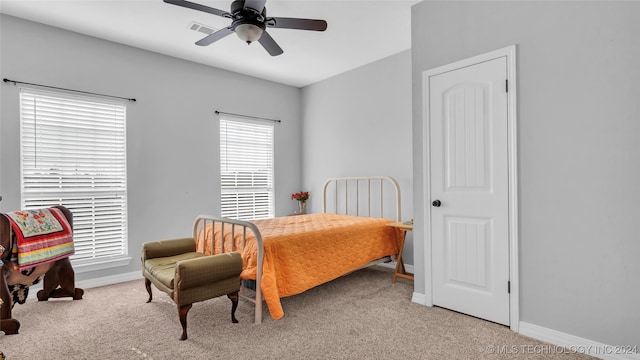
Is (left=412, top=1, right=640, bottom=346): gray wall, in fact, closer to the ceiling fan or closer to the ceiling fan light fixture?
the ceiling fan

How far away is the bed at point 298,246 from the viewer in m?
2.65

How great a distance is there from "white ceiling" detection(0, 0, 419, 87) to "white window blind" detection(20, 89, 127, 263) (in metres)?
0.76

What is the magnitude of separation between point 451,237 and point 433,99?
3.84 ft

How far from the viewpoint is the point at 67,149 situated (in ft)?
11.5

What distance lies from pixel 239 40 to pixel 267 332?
300cm

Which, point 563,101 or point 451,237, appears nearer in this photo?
point 563,101

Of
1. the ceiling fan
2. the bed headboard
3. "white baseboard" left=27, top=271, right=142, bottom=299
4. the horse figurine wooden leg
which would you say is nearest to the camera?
the ceiling fan

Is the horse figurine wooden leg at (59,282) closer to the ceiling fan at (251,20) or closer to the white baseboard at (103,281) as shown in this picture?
the white baseboard at (103,281)

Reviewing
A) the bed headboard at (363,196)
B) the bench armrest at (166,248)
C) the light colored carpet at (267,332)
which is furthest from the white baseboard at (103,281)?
the bed headboard at (363,196)

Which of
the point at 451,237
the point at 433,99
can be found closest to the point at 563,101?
the point at 433,99

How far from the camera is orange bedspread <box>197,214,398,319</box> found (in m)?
2.69

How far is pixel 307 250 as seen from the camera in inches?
116

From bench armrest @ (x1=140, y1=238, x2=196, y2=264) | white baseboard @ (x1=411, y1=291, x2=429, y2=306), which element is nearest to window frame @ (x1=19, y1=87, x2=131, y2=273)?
bench armrest @ (x1=140, y1=238, x2=196, y2=264)

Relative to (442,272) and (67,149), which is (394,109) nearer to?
(442,272)
